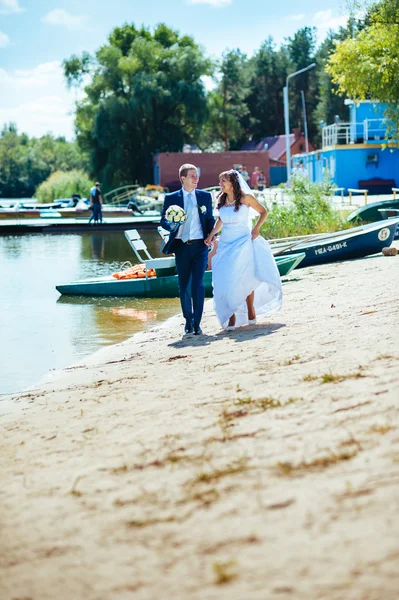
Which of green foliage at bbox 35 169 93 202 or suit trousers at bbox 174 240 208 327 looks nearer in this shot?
suit trousers at bbox 174 240 208 327

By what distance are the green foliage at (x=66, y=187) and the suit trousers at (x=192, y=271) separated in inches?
2281

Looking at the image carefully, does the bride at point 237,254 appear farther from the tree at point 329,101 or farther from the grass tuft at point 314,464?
the tree at point 329,101

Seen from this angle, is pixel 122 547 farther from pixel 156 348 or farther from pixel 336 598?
pixel 156 348

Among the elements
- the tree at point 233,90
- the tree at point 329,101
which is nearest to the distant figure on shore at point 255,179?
the tree at point 329,101

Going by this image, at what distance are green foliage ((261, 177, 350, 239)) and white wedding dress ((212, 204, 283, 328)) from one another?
10989 millimetres

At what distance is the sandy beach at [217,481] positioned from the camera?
11.6 ft

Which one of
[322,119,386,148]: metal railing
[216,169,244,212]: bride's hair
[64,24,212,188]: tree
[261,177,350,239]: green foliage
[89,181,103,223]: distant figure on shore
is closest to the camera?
[216,169,244,212]: bride's hair

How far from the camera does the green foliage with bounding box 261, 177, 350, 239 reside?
67.7 feet

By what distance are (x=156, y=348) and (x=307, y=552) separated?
623 centimetres

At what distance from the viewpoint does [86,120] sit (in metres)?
66.2

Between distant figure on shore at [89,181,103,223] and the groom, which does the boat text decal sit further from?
distant figure on shore at [89,181,103,223]

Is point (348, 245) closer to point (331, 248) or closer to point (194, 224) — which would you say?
point (331, 248)

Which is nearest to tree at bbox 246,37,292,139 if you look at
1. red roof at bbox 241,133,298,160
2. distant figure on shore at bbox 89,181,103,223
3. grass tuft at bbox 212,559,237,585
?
red roof at bbox 241,133,298,160

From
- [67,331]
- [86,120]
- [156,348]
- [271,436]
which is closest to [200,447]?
[271,436]
